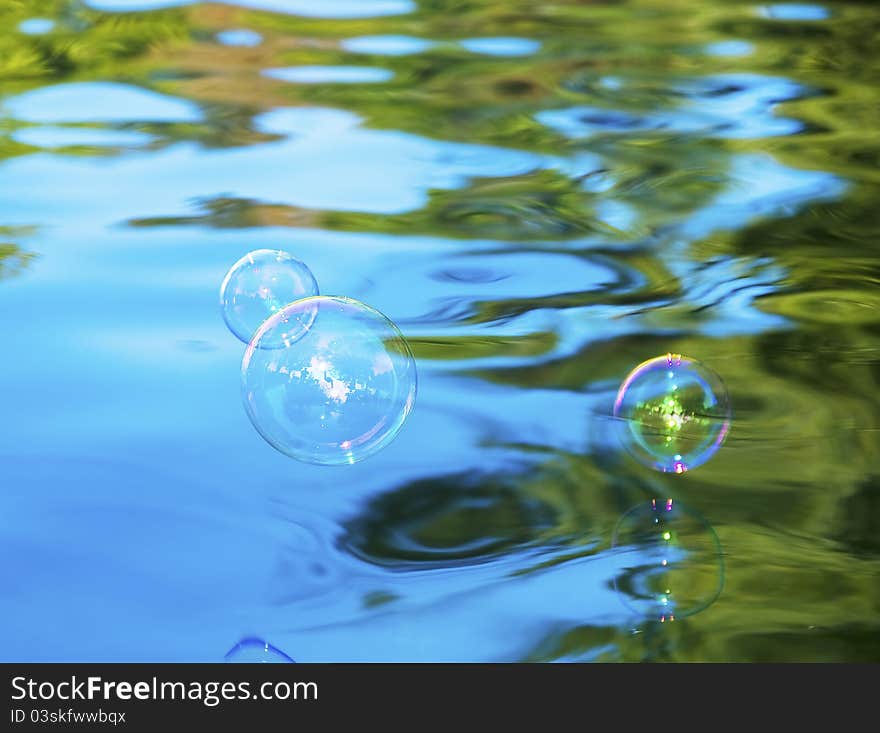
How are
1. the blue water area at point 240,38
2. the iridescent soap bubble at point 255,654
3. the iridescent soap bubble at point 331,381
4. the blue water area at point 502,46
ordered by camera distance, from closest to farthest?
the iridescent soap bubble at point 331,381, the iridescent soap bubble at point 255,654, the blue water area at point 240,38, the blue water area at point 502,46

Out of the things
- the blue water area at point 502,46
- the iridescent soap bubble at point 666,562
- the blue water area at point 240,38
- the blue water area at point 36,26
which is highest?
the blue water area at point 36,26

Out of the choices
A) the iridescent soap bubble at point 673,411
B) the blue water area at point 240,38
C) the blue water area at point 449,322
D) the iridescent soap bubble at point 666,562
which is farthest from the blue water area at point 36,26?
the iridescent soap bubble at point 673,411

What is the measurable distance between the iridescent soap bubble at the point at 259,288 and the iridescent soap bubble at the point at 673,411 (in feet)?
3.79

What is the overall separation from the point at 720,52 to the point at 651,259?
2.93 meters

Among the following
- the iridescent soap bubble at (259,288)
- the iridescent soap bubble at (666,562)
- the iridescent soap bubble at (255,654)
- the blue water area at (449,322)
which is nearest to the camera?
the iridescent soap bubble at (255,654)

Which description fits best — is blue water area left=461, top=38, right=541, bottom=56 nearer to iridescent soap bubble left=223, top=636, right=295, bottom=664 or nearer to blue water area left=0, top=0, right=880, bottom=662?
blue water area left=0, top=0, right=880, bottom=662

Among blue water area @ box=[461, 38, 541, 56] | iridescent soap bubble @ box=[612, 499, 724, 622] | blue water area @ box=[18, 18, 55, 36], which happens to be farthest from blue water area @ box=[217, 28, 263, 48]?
iridescent soap bubble @ box=[612, 499, 724, 622]

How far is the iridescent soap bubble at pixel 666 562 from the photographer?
3.72 meters

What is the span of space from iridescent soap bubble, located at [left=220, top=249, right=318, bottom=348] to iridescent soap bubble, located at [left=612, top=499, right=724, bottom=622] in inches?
55.6

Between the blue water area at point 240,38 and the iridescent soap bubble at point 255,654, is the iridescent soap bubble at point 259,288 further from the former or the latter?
the blue water area at point 240,38

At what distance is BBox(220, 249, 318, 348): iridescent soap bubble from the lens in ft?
13.4

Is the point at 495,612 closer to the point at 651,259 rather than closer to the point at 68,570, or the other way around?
the point at 68,570

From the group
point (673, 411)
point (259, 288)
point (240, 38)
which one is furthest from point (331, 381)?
point (240, 38)

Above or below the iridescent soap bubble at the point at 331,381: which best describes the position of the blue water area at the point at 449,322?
above
